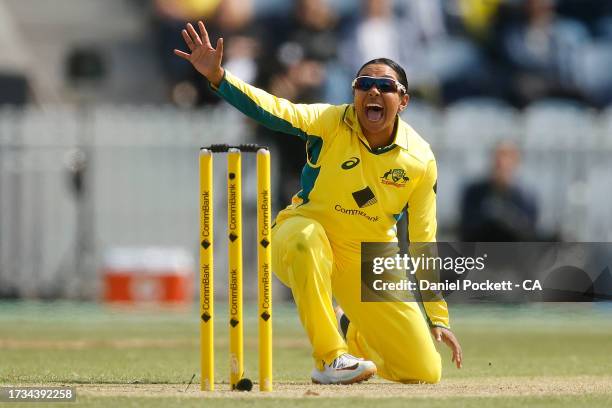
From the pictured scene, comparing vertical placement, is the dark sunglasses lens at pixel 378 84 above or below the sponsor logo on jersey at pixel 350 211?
above

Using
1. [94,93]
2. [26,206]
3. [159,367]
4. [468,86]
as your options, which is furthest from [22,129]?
[159,367]

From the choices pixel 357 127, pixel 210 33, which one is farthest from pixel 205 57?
pixel 210 33

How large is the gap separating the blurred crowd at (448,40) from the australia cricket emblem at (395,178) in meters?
8.92

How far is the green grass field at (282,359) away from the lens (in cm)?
695

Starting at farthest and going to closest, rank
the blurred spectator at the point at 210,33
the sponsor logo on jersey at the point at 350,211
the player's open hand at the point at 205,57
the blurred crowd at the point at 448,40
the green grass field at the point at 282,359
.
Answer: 1. the blurred crowd at the point at 448,40
2. the blurred spectator at the point at 210,33
3. the sponsor logo on jersey at the point at 350,211
4. the player's open hand at the point at 205,57
5. the green grass field at the point at 282,359

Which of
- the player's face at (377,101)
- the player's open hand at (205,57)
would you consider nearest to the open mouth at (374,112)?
the player's face at (377,101)

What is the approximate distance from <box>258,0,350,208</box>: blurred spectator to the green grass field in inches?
67.4

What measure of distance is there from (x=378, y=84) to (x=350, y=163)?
0.47 metres

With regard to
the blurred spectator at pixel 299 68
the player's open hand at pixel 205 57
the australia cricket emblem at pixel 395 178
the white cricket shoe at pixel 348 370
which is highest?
the blurred spectator at pixel 299 68

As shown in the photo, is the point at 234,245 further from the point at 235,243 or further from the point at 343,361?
the point at 343,361

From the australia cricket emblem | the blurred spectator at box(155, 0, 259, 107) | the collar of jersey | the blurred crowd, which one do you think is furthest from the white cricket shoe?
the blurred crowd

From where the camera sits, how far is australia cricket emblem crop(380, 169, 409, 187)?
25.9 ft

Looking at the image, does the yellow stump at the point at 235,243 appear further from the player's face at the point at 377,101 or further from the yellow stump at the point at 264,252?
the player's face at the point at 377,101

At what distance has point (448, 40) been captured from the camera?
18.6 meters
